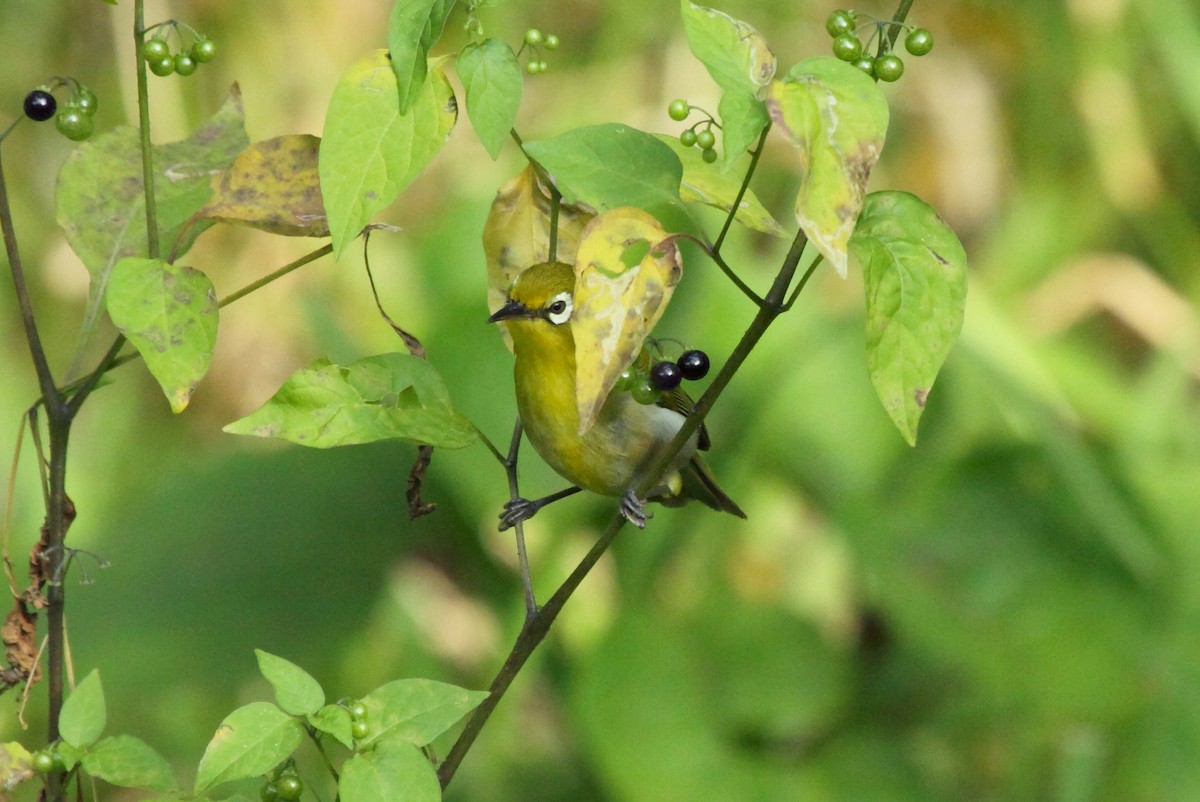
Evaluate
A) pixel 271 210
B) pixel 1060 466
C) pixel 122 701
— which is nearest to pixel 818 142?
pixel 271 210

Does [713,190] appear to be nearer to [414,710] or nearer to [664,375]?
[664,375]

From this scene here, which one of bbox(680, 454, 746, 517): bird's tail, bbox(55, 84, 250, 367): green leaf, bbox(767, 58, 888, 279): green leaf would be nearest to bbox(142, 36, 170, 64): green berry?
bbox(55, 84, 250, 367): green leaf

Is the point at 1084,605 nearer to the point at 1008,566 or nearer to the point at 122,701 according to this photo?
the point at 1008,566

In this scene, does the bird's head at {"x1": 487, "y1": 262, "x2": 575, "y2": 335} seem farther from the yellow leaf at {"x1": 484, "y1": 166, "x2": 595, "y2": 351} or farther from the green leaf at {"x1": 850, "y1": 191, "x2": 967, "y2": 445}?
the green leaf at {"x1": 850, "y1": 191, "x2": 967, "y2": 445}

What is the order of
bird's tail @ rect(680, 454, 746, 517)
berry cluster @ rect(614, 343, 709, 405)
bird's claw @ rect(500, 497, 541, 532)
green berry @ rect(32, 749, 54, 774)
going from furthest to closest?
bird's tail @ rect(680, 454, 746, 517) → bird's claw @ rect(500, 497, 541, 532) → berry cluster @ rect(614, 343, 709, 405) → green berry @ rect(32, 749, 54, 774)

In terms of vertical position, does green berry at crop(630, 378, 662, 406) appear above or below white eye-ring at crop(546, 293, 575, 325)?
above

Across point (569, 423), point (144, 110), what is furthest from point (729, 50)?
point (569, 423)

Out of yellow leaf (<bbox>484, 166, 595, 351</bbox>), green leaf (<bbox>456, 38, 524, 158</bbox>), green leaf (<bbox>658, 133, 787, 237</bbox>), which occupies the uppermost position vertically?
green leaf (<bbox>456, 38, 524, 158</bbox>)
